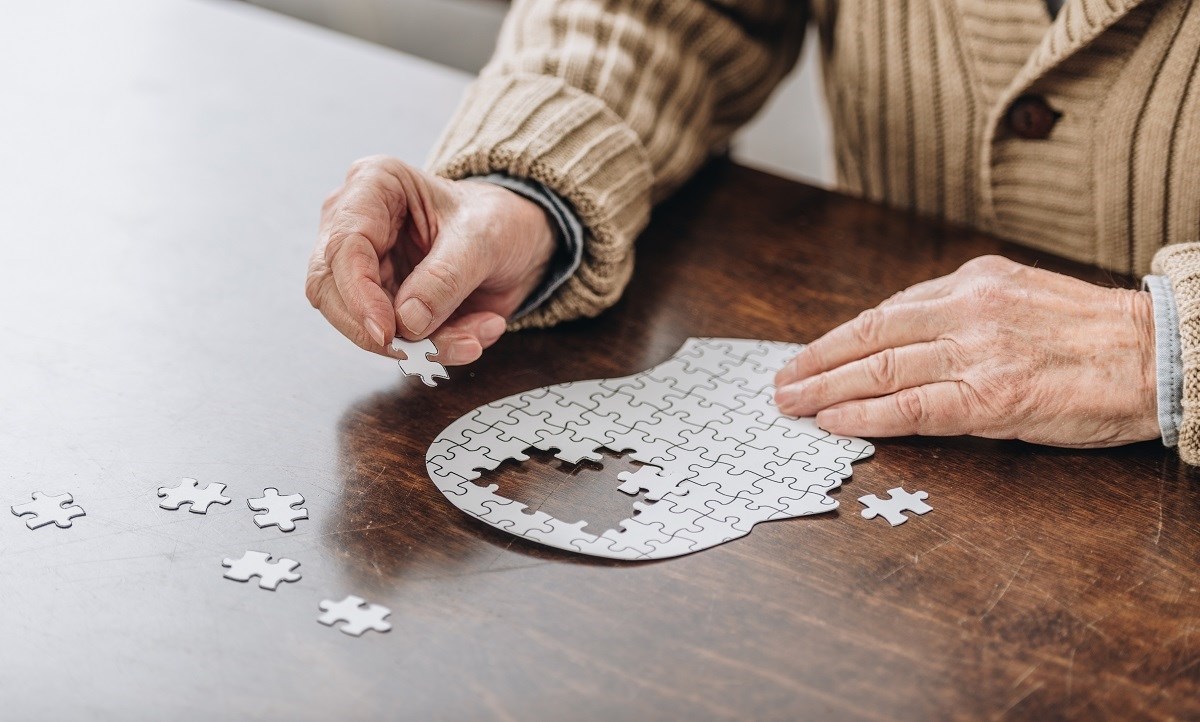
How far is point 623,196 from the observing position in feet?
4.71

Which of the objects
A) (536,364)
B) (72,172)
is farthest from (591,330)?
(72,172)

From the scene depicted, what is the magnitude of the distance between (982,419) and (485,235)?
0.56 metres

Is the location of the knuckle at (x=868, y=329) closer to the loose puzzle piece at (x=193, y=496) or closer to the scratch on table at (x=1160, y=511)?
the scratch on table at (x=1160, y=511)

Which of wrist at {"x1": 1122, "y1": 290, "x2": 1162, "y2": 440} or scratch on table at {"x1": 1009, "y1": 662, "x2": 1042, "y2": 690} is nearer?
scratch on table at {"x1": 1009, "y1": 662, "x2": 1042, "y2": 690}

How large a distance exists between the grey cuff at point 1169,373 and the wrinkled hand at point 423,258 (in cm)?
68

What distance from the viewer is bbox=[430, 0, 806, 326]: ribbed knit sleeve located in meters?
1.37

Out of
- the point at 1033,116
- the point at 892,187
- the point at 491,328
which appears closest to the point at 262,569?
the point at 491,328

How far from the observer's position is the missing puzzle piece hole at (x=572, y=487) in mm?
1034

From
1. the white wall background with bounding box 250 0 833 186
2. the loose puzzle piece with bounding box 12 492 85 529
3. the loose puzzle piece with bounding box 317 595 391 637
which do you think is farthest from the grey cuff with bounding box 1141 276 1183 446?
the white wall background with bounding box 250 0 833 186

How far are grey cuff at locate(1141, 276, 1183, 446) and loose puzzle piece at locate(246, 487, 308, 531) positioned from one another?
0.83m

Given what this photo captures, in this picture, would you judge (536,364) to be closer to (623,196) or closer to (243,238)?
(623,196)

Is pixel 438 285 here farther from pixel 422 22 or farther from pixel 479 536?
pixel 422 22

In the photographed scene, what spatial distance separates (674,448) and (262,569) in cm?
41

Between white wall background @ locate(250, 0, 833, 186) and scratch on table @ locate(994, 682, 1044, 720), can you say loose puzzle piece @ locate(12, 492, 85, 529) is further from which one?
white wall background @ locate(250, 0, 833, 186)
